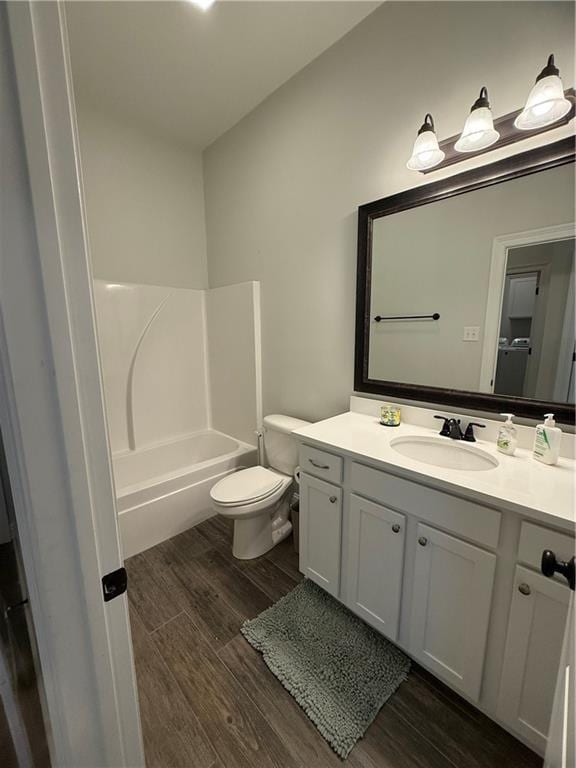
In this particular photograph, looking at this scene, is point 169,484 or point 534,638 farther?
point 169,484

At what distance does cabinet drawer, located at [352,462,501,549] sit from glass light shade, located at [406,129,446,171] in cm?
134

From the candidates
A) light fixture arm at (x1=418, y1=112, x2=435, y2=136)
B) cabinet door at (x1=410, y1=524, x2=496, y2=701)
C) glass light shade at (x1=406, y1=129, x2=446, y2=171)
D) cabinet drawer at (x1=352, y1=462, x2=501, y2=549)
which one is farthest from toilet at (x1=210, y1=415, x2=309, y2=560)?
light fixture arm at (x1=418, y1=112, x2=435, y2=136)

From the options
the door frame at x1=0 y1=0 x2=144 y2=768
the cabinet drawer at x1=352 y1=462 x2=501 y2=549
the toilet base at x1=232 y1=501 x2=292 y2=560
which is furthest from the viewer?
the toilet base at x1=232 y1=501 x2=292 y2=560

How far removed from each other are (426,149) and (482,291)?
656 mm

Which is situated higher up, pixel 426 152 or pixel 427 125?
pixel 427 125

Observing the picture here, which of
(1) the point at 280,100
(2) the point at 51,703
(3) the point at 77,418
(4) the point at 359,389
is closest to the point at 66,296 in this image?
(3) the point at 77,418

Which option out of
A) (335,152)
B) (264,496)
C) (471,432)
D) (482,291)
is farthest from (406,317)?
(264,496)

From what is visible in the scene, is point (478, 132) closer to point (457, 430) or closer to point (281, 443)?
point (457, 430)

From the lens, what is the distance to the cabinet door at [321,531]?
1.49 m

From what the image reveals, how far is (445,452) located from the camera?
1.48 m

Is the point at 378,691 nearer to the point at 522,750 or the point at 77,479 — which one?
the point at 522,750

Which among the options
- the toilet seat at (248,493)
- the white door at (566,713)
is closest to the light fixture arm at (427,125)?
the white door at (566,713)

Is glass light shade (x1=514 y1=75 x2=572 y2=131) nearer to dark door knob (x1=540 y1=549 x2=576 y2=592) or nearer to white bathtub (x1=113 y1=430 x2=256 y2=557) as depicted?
dark door knob (x1=540 y1=549 x2=576 y2=592)

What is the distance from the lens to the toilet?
185 centimetres
